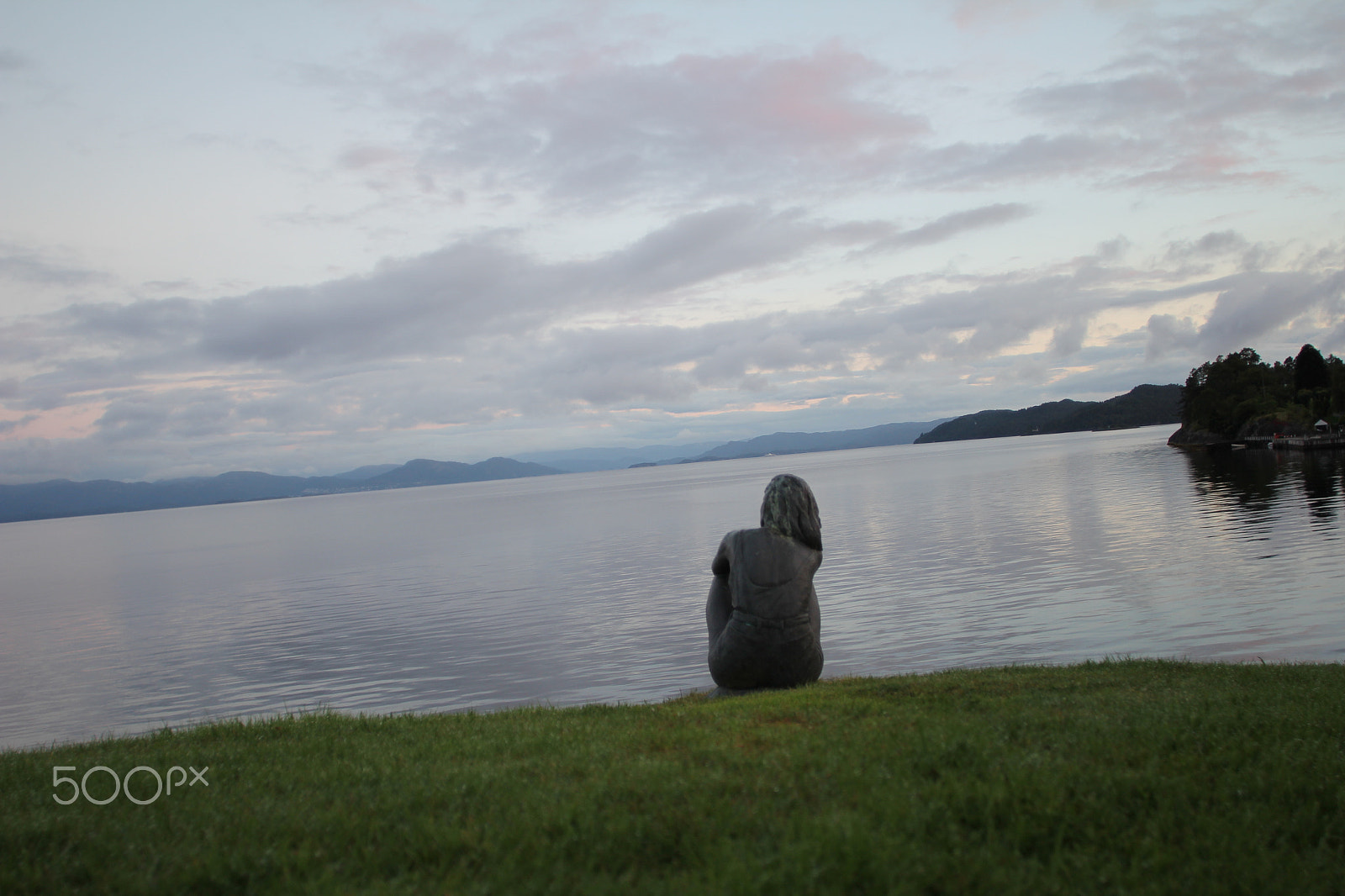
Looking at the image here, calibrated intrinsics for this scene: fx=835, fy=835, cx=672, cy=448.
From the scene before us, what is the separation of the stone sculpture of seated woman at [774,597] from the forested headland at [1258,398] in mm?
111095

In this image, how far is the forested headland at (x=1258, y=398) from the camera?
106625mm

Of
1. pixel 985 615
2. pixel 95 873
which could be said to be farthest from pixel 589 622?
pixel 95 873

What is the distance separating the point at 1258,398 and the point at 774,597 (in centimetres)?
13946

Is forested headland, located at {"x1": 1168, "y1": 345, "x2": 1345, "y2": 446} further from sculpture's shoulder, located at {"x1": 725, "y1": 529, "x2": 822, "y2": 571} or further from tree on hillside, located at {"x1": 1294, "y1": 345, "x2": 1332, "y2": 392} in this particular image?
sculpture's shoulder, located at {"x1": 725, "y1": 529, "x2": 822, "y2": 571}

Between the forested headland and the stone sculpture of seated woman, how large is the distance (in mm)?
111095

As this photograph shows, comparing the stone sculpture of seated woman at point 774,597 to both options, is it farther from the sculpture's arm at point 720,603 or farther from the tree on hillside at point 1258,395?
the tree on hillside at point 1258,395

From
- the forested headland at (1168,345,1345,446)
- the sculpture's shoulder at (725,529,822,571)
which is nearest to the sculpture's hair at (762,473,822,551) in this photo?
the sculpture's shoulder at (725,529,822,571)

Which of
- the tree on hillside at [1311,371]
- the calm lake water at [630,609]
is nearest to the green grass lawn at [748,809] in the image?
the calm lake water at [630,609]

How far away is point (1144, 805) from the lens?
6.07 m

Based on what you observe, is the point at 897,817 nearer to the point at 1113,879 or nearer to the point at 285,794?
the point at 1113,879

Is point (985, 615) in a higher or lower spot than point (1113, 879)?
Result: lower

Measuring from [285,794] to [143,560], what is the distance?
7649cm

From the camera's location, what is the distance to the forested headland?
350 feet

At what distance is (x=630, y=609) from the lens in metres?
29.8
